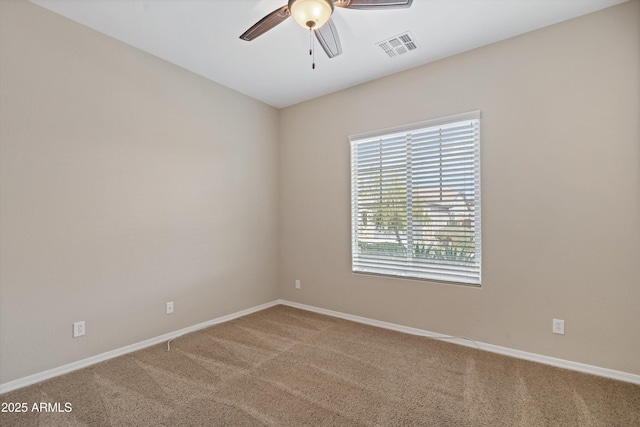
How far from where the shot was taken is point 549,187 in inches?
97.7

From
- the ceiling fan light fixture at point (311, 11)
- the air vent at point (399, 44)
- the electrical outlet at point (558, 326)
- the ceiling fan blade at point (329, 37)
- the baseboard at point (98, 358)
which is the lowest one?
the baseboard at point (98, 358)

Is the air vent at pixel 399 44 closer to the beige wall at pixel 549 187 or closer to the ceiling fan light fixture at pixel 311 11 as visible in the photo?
the beige wall at pixel 549 187

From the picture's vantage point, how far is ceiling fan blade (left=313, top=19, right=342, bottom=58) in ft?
6.66

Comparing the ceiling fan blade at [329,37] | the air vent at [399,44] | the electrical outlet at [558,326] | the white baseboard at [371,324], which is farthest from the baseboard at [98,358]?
the air vent at [399,44]

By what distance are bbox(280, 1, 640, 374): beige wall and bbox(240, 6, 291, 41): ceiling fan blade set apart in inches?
68.8

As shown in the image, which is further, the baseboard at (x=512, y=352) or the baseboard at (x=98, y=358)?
the baseboard at (x=512, y=352)

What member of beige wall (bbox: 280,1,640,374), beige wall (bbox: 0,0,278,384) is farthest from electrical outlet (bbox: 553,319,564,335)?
beige wall (bbox: 0,0,278,384)

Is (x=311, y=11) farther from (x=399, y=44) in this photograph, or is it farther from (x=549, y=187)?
(x=549, y=187)

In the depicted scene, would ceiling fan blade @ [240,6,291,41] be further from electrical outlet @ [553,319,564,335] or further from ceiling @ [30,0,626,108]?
A: electrical outlet @ [553,319,564,335]

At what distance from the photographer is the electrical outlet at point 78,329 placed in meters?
2.41

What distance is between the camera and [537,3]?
2.22 m

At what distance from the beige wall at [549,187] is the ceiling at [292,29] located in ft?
0.74

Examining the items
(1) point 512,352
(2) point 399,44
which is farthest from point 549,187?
(2) point 399,44

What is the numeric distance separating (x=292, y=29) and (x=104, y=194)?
216cm
